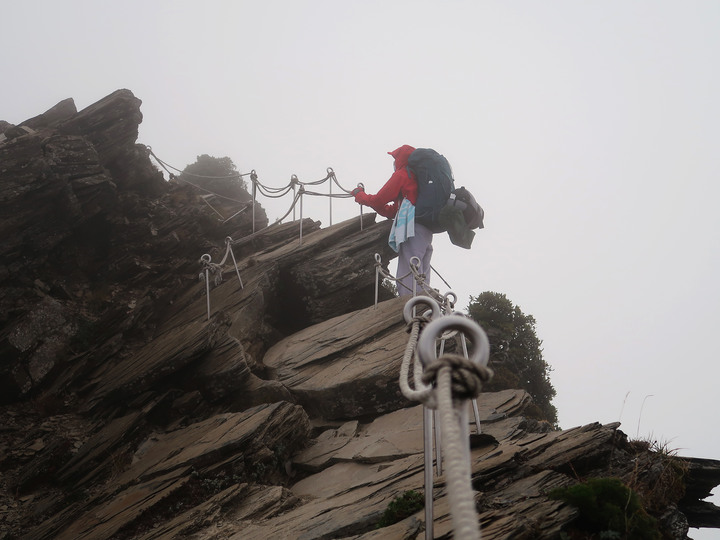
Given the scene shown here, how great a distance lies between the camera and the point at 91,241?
1491 centimetres

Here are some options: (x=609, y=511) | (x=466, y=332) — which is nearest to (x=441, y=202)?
(x=609, y=511)

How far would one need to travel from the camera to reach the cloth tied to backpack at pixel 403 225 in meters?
14.3

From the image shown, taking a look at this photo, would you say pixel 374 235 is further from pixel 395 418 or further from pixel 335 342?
pixel 395 418

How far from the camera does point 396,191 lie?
1519cm

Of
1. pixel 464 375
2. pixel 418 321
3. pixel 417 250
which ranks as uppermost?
pixel 417 250

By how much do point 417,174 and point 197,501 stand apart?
34.9 feet

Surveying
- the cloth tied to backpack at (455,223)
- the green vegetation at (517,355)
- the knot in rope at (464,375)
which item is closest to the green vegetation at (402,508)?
the knot in rope at (464,375)

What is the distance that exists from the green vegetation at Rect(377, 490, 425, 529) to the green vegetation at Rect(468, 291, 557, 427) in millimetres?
8120

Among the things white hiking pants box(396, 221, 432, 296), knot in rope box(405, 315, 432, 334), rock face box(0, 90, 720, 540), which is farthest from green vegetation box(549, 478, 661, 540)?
white hiking pants box(396, 221, 432, 296)

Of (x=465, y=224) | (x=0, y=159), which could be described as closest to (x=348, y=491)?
(x=465, y=224)

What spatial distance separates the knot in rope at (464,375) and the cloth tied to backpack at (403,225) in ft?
38.0

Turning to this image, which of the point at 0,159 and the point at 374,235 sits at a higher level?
the point at 0,159

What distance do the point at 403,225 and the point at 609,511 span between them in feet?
33.0

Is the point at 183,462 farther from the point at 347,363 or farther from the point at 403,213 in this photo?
the point at 403,213
